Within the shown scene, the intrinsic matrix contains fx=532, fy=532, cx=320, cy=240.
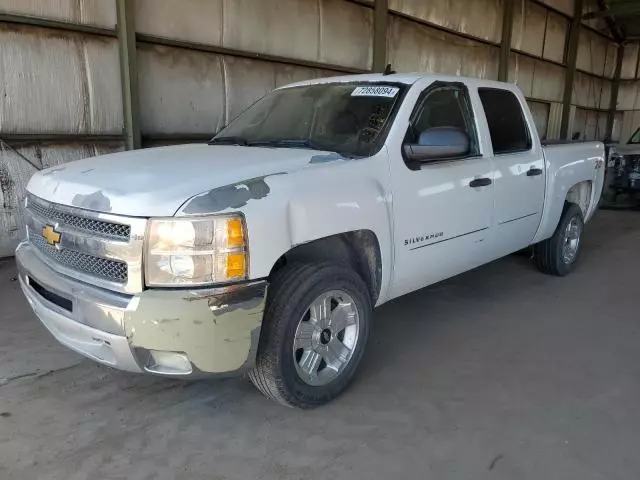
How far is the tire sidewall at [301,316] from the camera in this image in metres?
2.67

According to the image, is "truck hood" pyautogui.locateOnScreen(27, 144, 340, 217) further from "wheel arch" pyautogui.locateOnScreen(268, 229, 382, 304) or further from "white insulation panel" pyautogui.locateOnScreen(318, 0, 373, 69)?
"white insulation panel" pyautogui.locateOnScreen(318, 0, 373, 69)

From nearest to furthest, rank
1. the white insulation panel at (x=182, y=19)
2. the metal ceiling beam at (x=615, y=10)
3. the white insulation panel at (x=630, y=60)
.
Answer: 1. the white insulation panel at (x=182, y=19)
2. the metal ceiling beam at (x=615, y=10)
3. the white insulation panel at (x=630, y=60)

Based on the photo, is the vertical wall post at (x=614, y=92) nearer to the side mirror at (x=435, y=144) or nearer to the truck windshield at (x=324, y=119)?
the side mirror at (x=435, y=144)

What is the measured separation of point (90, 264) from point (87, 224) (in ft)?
0.64

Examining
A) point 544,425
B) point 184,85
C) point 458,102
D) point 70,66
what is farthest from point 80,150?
point 544,425

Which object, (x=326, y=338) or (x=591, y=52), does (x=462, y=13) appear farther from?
(x=326, y=338)

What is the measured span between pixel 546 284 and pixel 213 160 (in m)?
3.90

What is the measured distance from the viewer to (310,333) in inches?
114

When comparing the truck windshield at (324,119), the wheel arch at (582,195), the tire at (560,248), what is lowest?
the tire at (560,248)

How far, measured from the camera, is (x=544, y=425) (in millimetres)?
2846

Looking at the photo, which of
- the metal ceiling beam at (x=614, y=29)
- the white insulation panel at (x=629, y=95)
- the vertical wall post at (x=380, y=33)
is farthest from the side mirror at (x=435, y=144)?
the white insulation panel at (x=629, y=95)

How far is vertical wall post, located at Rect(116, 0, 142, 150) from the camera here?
5996mm

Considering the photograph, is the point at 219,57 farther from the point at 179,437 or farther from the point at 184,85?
the point at 179,437

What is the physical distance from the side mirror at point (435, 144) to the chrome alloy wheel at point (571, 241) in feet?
8.41
